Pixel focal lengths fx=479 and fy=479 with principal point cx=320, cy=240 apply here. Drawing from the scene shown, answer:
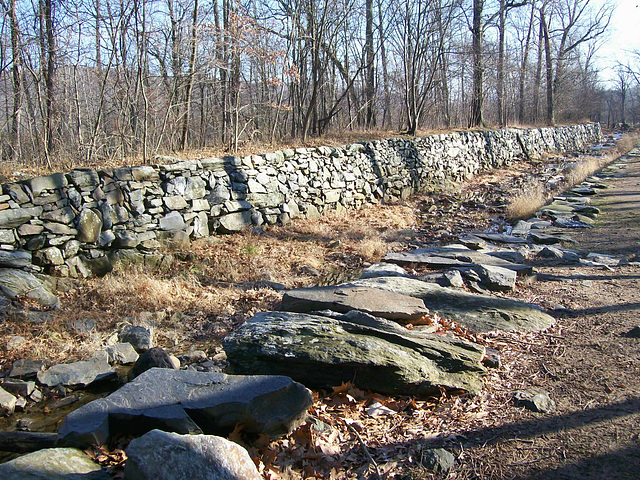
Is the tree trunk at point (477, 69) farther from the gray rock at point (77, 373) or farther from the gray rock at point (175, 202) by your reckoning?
the gray rock at point (77, 373)

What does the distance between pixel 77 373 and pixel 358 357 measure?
301 centimetres

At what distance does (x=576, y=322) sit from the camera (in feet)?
16.6

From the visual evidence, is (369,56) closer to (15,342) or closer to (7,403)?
(15,342)

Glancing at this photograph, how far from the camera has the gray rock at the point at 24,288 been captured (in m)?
6.36

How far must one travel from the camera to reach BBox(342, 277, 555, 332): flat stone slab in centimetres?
500

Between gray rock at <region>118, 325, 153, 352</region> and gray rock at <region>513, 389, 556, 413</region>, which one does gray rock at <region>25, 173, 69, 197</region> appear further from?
gray rock at <region>513, 389, 556, 413</region>

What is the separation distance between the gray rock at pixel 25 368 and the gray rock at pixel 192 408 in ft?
7.47

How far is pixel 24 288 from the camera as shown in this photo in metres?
6.47

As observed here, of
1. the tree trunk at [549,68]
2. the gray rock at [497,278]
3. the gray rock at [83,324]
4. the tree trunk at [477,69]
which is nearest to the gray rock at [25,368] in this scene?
the gray rock at [83,324]

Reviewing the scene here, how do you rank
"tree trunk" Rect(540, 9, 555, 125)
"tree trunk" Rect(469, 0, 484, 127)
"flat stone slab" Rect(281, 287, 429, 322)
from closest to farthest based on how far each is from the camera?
1. "flat stone slab" Rect(281, 287, 429, 322)
2. "tree trunk" Rect(469, 0, 484, 127)
3. "tree trunk" Rect(540, 9, 555, 125)

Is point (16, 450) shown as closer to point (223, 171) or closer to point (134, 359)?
point (134, 359)

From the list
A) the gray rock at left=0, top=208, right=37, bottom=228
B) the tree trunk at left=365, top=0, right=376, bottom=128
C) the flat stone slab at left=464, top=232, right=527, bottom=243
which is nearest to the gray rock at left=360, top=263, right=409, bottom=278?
the flat stone slab at left=464, top=232, right=527, bottom=243

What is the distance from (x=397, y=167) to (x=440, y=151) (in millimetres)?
2951

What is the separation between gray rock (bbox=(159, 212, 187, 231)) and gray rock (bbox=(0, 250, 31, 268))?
7.27ft
